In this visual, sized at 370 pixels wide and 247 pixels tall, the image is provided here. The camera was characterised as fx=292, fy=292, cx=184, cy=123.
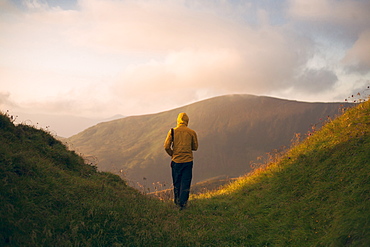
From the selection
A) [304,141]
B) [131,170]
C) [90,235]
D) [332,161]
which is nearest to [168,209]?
[90,235]

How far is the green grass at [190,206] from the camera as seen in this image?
529 centimetres

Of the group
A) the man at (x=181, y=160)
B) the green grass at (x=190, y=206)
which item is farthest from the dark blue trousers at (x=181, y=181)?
the green grass at (x=190, y=206)

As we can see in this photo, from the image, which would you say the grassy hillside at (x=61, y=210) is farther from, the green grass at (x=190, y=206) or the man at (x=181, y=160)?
the man at (x=181, y=160)

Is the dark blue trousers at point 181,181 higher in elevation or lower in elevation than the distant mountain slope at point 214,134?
lower

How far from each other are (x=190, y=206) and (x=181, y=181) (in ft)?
2.70

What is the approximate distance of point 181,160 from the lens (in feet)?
28.0

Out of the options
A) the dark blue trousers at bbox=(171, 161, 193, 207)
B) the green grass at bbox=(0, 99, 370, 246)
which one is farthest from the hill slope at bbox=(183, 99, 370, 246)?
the dark blue trousers at bbox=(171, 161, 193, 207)

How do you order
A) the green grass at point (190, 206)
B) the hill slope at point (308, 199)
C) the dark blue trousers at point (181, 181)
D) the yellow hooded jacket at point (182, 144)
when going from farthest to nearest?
the yellow hooded jacket at point (182, 144) → the dark blue trousers at point (181, 181) → the hill slope at point (308, 199) → the green grass at point (190, 206)

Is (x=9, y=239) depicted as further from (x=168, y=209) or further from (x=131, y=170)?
(x=131, y=170)

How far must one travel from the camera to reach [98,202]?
21.3 feet

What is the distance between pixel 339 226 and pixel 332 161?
3.20 meters

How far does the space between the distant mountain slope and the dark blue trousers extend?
52961mm

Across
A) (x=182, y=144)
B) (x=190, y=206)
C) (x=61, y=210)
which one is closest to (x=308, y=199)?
(x=190, y=206)

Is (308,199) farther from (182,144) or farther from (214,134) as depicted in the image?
(214,134)
